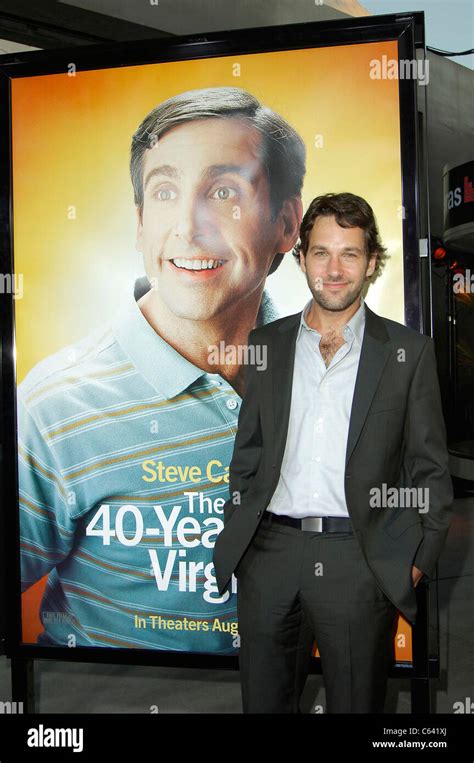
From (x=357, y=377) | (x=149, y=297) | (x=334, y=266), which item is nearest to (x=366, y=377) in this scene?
(x=357, y=377)

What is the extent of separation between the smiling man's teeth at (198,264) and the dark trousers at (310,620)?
956 millimetres

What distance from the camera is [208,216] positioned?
2.57 metres

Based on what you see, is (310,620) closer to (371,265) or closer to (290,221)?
(371,265)

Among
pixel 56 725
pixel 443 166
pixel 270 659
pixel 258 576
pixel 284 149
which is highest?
pixel 443 166

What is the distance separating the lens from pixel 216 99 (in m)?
2.58

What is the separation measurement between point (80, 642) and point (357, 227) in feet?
5.77

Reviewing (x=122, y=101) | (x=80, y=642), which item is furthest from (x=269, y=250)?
(x=80, y=642)

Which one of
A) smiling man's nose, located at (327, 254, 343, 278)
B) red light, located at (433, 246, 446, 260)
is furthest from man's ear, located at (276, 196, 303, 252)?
red light, located at (433, 246, 446, 260)

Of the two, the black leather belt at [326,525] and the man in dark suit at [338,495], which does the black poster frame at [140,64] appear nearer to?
the man in dark suit at [338,495]

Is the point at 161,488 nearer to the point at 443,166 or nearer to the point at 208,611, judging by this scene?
the point at 208,611

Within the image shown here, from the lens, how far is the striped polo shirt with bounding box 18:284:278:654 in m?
2.63

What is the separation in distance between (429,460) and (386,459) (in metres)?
0.11
